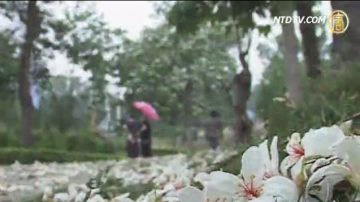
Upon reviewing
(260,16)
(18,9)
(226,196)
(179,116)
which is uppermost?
(18,9)

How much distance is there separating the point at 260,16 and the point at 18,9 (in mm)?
12148

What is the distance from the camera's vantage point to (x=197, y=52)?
105 feet

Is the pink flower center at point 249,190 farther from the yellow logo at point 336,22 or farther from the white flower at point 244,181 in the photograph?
the yellow logo at point 336,22

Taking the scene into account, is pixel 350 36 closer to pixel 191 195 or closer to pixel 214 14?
pixel 191 195

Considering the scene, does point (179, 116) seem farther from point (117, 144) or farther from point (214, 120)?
point (214, 120)

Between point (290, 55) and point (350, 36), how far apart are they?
10.7 ft

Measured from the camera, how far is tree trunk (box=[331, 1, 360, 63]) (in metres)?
4.24

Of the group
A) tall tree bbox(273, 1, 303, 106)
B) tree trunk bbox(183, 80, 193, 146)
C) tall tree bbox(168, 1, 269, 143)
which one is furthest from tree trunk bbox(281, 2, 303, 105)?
tree trunk bbox(183, 80, 193, 146)

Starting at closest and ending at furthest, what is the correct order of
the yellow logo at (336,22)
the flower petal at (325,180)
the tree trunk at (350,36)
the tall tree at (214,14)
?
1. the flower petal at (325,180)
2. the yellow logo at (336,22)
3. the tree trunk at (350,36)
4. the tall tree at (214,14)

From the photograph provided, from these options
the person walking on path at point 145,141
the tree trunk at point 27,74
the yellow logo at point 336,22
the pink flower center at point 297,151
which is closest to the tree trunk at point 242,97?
the person walking on path at point 145,141

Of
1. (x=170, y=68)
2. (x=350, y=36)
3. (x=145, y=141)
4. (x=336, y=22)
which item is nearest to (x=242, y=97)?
(x=145, y=141)

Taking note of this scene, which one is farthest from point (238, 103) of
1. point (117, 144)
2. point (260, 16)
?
point (117, 144)

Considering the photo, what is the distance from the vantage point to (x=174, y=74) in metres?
31.8

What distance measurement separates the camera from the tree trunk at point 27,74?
17891 millimetres
